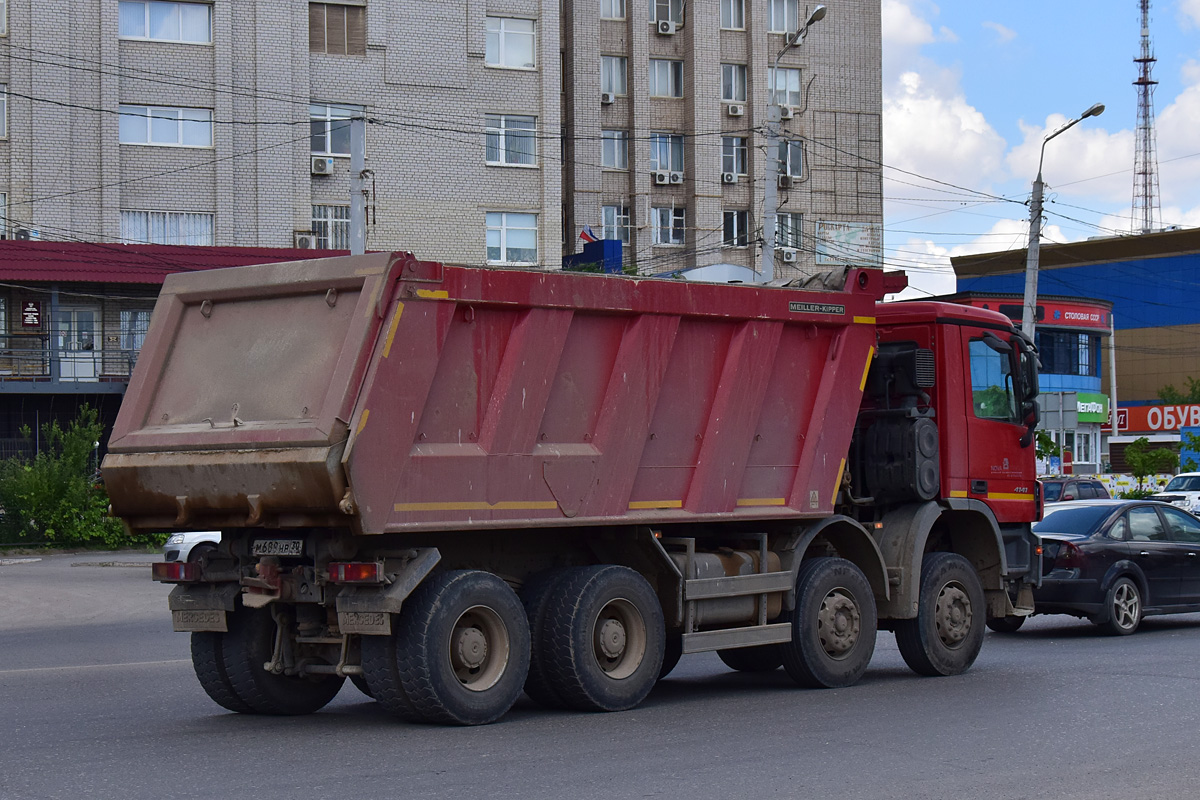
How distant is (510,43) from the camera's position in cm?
4184

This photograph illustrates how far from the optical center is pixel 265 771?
7508 mm

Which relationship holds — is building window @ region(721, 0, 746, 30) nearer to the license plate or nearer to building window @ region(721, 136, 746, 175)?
building window @ region(721, 136, 746, 175)

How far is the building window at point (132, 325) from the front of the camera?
37.7 m

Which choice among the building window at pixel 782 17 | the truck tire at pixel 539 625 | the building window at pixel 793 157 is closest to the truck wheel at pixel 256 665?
the truck tire at pixel 539 625

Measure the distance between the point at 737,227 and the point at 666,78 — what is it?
5536 mm

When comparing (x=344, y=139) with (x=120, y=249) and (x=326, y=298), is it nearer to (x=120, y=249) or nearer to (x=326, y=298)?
(x=120, y=249)

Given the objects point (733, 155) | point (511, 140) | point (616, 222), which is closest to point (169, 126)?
A: point (511, 140)

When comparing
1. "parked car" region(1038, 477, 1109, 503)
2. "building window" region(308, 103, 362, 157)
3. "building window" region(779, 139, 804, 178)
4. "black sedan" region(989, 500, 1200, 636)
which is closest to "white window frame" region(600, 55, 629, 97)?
"building window" region(779, 139, 804, 178)

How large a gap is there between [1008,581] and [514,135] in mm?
30796

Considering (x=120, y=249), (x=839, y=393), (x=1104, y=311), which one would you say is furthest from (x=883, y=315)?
(x=1104, y=311)

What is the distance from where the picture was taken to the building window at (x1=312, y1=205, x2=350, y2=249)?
4000 cm

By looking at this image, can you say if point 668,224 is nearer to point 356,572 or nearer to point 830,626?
point 830,626

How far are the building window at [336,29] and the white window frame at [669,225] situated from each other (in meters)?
12.6

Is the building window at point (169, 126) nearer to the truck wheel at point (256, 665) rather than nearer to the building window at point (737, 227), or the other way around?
the building window at point (737, 227)
